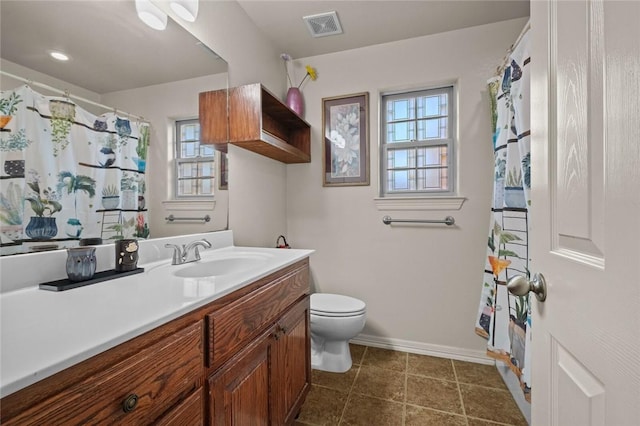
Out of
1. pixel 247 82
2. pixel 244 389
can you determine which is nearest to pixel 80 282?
pixel 244 389

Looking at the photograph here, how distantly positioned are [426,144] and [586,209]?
5.82 feet

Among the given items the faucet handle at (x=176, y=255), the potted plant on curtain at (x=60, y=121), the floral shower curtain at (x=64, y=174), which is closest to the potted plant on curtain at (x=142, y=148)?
the floral shower curtain at (x=64, y=174)

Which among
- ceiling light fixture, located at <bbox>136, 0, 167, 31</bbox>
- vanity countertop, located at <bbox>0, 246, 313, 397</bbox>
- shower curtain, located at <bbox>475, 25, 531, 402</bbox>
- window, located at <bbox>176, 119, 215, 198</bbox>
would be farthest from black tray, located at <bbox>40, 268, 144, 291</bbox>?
shower curtain, located at <bbox>475, 25, 531, 402</bbox>

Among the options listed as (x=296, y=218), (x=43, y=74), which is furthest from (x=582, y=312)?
(x=296, y=218)

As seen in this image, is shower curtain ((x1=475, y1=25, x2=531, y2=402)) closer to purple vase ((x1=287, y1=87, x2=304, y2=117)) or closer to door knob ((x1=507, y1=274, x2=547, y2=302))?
door knob ((x1=507, y1=274, x2=547, y2=302))

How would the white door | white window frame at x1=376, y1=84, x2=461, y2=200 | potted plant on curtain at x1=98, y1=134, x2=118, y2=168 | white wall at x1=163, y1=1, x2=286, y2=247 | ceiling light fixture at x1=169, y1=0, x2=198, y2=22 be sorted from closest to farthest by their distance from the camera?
the white door < potted plant on curtain at x1=98, y1=134, x2=118, y2=168 < ceiling light fixture at x1=169, y1=0, x2=198, y2=22 < white wall at x1=163, y1=1, x2=286, y2=247 < white window frame at x1=376, y1=84, x2=461, y2=200

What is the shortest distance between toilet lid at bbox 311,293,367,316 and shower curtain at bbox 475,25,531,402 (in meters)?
0.80

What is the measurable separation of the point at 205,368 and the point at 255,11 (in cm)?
208

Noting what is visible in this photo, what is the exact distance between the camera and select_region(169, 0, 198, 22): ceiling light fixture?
1287 mm

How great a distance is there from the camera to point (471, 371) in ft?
6.10

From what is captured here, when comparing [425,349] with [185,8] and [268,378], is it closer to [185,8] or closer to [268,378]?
[268,378]

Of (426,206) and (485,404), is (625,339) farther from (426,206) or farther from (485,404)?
(426,206)

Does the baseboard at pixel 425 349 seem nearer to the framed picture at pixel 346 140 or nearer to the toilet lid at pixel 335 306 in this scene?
the toilet lid at pixel 335 306

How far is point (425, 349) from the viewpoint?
208cm
